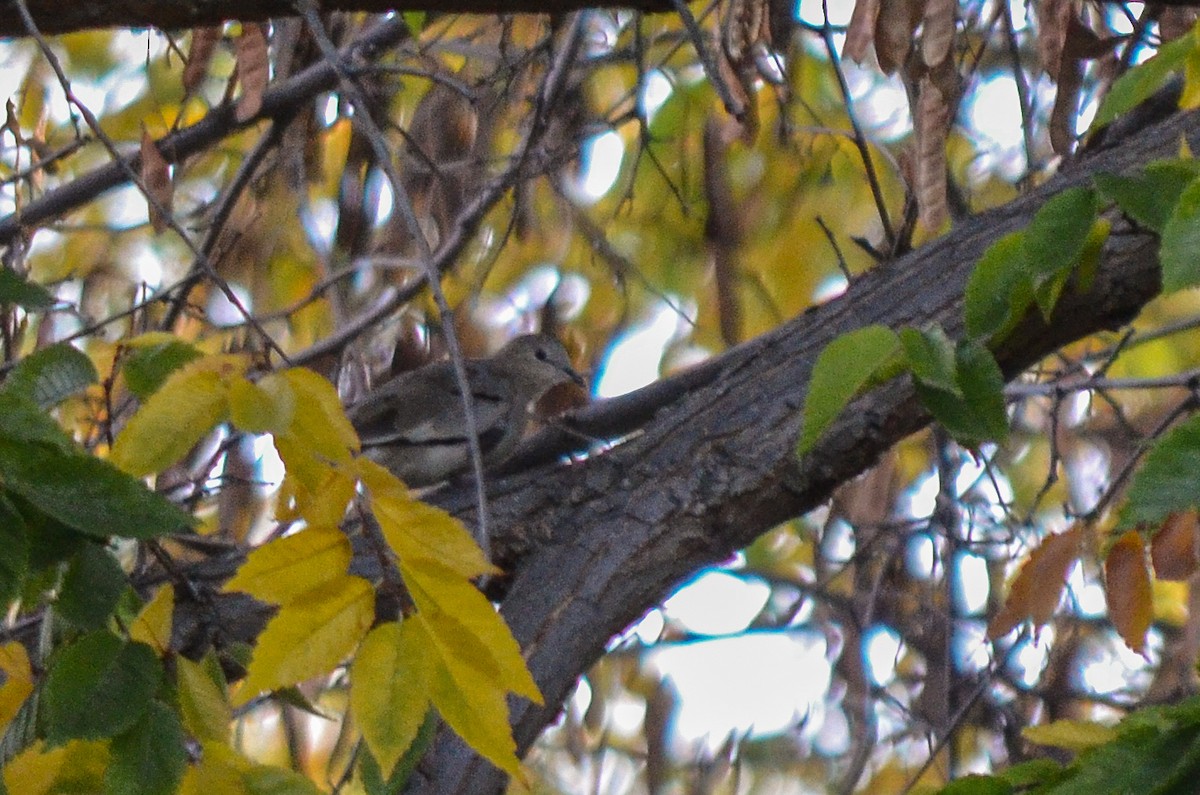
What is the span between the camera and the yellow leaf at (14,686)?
1.98 meters

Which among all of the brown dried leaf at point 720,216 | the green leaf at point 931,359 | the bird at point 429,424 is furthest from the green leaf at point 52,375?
the brown dried leaf at point 720,216

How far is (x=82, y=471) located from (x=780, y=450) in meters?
1.58

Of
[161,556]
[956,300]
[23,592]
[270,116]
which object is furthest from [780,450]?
[270,116]

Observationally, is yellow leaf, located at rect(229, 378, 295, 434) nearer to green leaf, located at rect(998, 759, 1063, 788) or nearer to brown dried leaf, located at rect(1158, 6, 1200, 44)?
green leaf, located at rect(998, 759, 1063, 788)

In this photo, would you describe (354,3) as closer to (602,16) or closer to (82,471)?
(82,471)

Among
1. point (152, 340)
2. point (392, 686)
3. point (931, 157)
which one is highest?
point (931, 157)

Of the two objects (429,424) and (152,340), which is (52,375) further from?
(429,424)

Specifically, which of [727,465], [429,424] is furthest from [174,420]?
[429,424]

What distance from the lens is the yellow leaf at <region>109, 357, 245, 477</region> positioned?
64.1 inches

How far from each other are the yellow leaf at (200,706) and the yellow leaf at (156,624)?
0.06 metres

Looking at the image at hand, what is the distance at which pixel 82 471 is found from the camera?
160 cm

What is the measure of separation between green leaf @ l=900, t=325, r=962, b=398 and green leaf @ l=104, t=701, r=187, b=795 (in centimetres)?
102

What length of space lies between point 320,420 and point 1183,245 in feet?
3.12

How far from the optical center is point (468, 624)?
1554 mm
